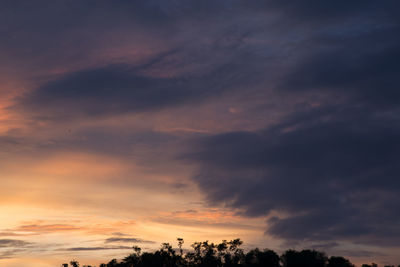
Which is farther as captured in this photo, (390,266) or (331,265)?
(390,266)

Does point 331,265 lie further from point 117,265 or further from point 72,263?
point 72,263

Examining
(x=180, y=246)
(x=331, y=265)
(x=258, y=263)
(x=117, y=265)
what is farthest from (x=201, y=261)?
(x=331, y=265)

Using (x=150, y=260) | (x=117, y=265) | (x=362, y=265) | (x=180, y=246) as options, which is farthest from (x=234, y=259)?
(x=362, y=265)

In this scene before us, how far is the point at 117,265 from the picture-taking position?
521 ft

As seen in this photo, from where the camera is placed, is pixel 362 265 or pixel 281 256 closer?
pixel 281 256

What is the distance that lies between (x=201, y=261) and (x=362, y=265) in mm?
69084

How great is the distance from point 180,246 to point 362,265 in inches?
3029

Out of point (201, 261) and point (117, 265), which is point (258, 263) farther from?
point (117, 265)

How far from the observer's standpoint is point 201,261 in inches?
5945

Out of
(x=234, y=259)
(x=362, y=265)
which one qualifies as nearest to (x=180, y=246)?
(x=234, y=259)

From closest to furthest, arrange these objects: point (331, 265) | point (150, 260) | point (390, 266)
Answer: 1. point (150, 260)
2. point (331, 265)
3. point (390, 266)

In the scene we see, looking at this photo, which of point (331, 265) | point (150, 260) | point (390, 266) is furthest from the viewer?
point (390, 266)

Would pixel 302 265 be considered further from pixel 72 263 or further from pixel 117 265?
pixel 72 263

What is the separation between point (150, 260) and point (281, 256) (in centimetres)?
4413
